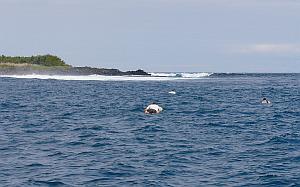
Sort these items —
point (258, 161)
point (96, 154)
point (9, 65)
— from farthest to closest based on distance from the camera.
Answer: point (9, 65)
point (96, 154)
point (258, 161)

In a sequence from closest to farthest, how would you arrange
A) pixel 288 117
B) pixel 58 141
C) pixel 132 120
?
pixel 58 141
pixel 132 120
pixel 288 117

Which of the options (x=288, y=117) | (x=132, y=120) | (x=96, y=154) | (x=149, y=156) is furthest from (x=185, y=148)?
(x=288, y=117)

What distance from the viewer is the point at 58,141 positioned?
2961 cm

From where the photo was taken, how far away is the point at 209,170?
22.3 m

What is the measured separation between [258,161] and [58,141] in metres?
11.0

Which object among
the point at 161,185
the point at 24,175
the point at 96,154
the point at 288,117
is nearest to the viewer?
the point at 161,185

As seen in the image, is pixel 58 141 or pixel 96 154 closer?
pixel 96 154

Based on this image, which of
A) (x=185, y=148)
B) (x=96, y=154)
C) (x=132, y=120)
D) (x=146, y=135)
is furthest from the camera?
(x=132, y=120)

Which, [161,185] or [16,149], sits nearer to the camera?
[161,185]

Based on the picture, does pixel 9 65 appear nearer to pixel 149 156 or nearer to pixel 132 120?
pixel 132 120

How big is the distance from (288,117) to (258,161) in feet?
68.8

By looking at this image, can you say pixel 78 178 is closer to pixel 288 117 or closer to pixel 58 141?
pixel 58 141

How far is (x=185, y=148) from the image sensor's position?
27.5m

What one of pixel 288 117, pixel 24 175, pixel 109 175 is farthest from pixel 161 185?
pixel 288 117
